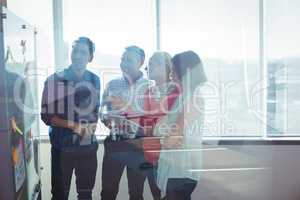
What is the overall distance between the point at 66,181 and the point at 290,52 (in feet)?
6.77

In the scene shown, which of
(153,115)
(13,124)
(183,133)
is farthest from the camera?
(153,115)

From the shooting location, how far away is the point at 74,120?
253cm

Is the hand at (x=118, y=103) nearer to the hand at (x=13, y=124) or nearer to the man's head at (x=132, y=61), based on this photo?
the man's head at (x=132, y=61)

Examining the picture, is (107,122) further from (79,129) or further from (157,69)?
(157,69)

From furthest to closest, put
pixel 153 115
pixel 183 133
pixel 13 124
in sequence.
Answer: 1. pixel 153 115
2. pixel 183 133
3. pixel 13 124

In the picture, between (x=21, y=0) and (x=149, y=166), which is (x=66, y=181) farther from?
(x=21, y=0)

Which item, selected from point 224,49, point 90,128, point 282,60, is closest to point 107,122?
point 90,128

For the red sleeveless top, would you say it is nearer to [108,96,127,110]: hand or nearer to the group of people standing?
the group of people standing

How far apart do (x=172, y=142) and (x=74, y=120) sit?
77 cm

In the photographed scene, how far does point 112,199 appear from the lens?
8.59ft

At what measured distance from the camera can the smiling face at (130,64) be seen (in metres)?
2.49

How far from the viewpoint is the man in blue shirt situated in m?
2.48

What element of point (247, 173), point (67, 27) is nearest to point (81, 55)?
point (67, 27)

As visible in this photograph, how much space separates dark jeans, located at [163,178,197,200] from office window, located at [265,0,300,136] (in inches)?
31.9
